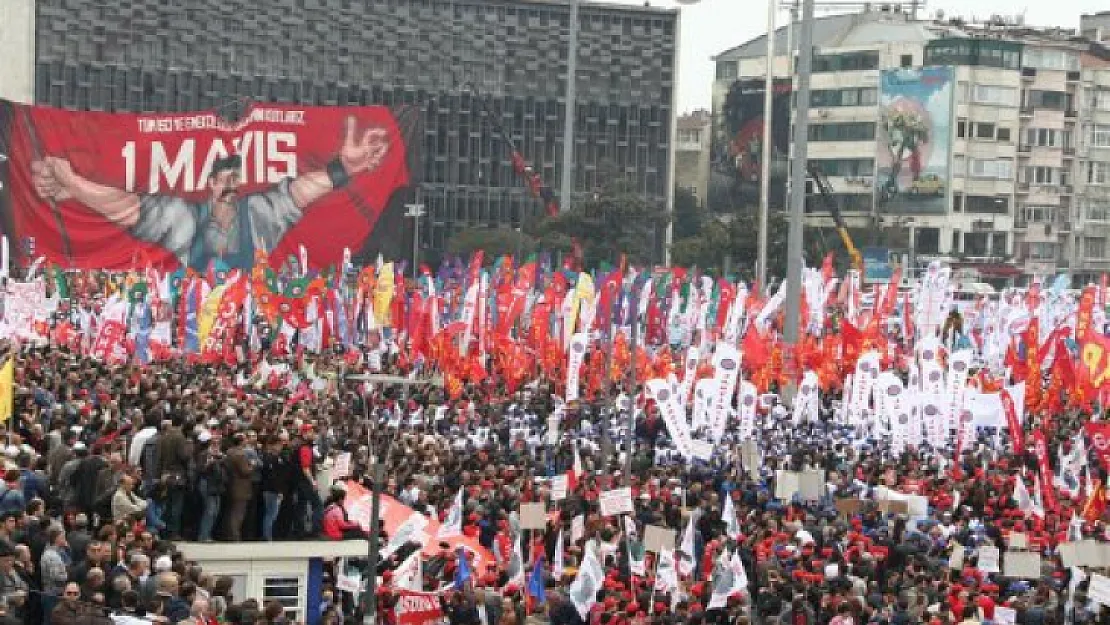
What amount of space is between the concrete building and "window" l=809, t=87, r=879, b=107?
41.5ft

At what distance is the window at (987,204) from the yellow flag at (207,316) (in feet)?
256

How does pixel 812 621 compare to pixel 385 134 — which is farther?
pixel 385 134

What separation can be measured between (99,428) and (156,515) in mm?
3936

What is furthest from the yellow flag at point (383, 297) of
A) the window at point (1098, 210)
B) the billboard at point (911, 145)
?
the window at point (1098, 210)

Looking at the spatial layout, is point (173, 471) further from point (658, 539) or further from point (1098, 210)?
point (1098, 210)

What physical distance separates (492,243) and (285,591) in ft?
233

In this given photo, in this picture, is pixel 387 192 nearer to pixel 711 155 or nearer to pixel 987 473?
pixel 987 473

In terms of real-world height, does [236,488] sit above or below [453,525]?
above

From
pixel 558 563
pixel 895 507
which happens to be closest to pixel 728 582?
pixel 558 563

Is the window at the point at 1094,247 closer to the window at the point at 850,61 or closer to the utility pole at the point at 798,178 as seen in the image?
the window at the point at 850,61

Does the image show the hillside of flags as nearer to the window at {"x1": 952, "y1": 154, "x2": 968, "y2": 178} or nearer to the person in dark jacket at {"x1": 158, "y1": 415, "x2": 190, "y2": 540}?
the person in dark jacket at {"x1": 158, "y1": 415, "x2": 190, "y2": 540}

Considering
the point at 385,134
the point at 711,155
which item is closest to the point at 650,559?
the point at 385,134

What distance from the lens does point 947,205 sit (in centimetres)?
11206

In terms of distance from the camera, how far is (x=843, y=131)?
376ft
